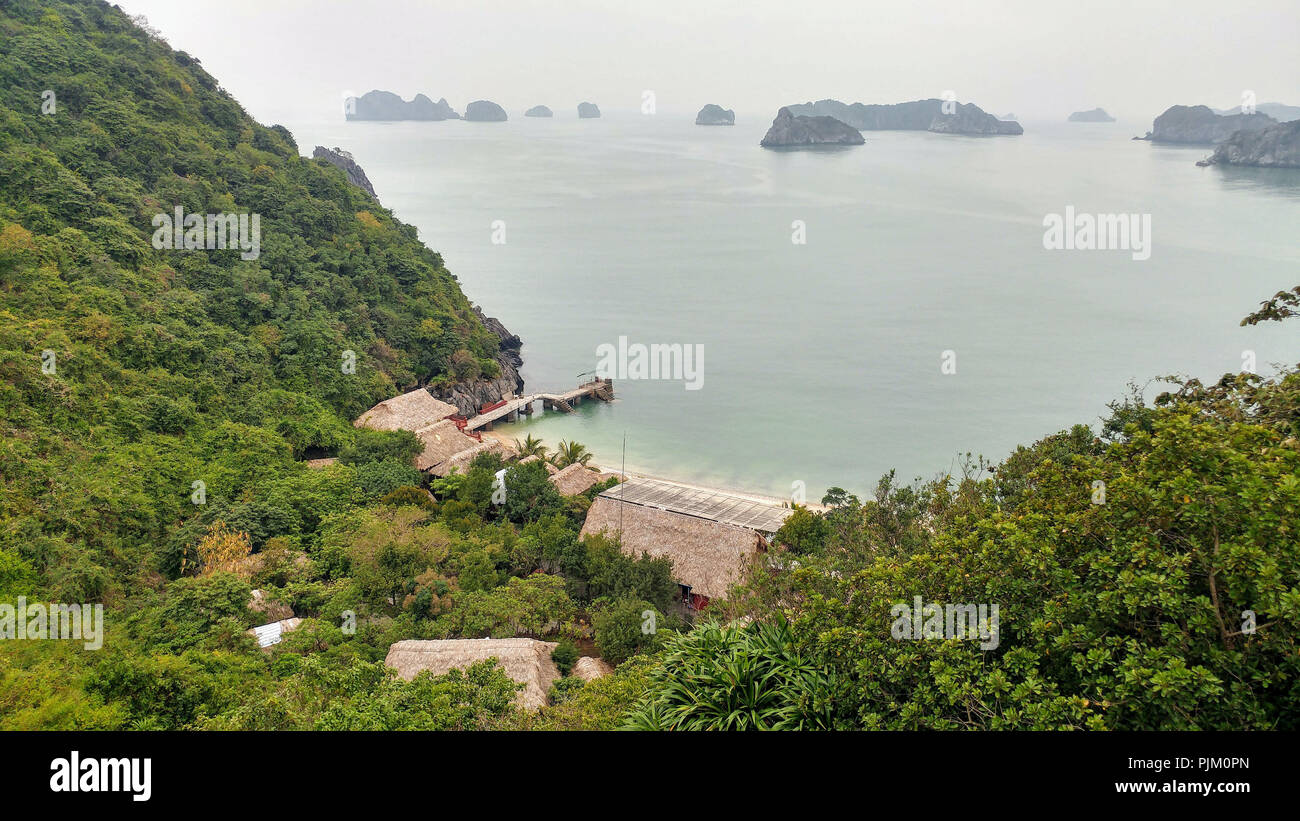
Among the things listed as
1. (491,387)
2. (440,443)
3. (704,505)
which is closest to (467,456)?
(440,443)

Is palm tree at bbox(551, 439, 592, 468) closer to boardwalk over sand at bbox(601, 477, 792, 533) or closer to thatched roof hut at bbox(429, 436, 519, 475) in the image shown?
thatched roof hut at bbox(429, 436, 519, 475)

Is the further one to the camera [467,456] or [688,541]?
[467,456]

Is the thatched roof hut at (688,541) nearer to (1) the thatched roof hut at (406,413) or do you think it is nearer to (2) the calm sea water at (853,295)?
(2) the calm sea water at (853,295)

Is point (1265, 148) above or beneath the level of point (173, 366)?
above

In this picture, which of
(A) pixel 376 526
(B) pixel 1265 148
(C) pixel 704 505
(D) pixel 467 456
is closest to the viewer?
(A) pixel 376 526

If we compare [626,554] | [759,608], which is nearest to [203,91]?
[626,554]

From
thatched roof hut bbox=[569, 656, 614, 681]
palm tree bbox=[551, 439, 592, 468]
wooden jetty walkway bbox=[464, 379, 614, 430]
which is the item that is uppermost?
wooden jetty walkway bbox=[464, 379, 614, 430]

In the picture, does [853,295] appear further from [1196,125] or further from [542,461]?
[1196,125]

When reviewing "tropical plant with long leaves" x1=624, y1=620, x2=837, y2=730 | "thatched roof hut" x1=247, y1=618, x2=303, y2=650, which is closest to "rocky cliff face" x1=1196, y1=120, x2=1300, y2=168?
"tropical plant with long leaves" x1=624, y1=620, x2=837, y2=730
